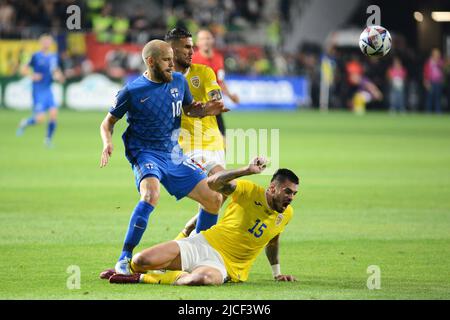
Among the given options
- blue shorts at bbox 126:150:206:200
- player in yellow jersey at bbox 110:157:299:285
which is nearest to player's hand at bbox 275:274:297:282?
player in yellow jersey at bbox 110:157:299:285

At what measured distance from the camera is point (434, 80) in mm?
39906

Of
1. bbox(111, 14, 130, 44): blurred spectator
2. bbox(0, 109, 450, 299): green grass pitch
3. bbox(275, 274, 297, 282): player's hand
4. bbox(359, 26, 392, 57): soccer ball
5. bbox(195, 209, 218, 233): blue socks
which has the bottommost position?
bbox(0, 109, 450, 299): green grass pitch

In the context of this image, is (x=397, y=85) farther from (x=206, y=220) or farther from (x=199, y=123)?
(x=206, y=220)

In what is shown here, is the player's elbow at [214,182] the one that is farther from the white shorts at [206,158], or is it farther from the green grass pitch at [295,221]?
the white shorts at [206,158]

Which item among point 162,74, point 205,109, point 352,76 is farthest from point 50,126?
point 352,76

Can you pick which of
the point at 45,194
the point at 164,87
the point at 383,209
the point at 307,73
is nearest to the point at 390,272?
the point at 164,87

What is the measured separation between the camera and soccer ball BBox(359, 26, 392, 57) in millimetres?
12461

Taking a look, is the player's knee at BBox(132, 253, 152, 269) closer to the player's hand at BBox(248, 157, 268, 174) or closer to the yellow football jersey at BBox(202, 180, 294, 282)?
the yellow football jersey at BBox(202, 180, 294, 282)

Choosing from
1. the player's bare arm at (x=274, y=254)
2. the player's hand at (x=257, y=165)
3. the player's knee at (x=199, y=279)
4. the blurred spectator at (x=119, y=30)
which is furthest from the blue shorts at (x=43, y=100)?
the player's hand at (x=257, y=165)

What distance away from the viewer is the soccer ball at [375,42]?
40.9 feet

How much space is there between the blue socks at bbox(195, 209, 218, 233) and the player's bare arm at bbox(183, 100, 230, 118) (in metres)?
0.97

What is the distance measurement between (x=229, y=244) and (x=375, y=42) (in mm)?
4554

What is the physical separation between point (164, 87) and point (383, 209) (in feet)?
18.7
